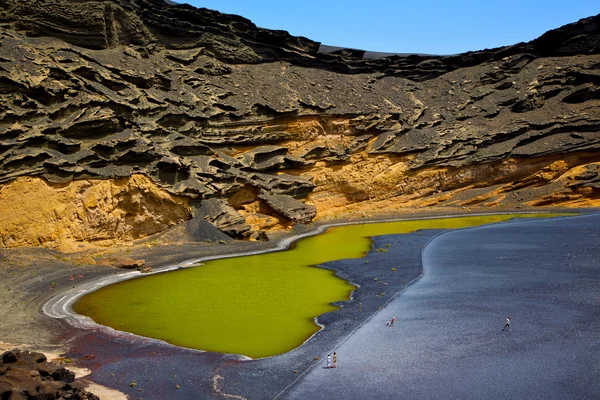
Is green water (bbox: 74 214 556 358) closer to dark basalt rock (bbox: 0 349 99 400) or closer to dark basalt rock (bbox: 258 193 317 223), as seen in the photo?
dark basalt rock (bbox: 0 349 99 400)

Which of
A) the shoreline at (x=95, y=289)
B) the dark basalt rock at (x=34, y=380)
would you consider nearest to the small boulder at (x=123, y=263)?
the shoreline at (x=95, y=289)

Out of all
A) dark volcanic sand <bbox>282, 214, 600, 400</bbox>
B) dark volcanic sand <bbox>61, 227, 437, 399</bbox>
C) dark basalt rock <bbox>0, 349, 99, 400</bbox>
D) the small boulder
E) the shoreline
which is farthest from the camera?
the small boulder

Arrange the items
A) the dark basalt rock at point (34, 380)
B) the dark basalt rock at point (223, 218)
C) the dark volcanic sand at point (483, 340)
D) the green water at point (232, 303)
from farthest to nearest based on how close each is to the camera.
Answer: the dark basalt rock at point (223, 218), the green water at point (232, 303), the dark volcanic sand at point (483, 340), the dark basalt rock at point (34, 380)

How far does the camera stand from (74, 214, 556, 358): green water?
1712 centimetres

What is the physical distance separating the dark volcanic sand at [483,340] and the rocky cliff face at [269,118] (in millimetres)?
19514

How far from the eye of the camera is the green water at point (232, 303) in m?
17.1

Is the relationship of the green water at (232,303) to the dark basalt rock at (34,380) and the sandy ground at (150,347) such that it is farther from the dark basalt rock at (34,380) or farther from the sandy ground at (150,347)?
the dark basalt rock at (34,380)

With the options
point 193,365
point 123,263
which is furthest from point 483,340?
point 123,263

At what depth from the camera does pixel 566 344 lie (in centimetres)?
1380

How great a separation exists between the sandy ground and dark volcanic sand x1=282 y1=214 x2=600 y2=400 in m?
0.77

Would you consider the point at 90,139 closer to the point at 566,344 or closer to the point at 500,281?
the point at 500,281

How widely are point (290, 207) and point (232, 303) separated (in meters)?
21.0

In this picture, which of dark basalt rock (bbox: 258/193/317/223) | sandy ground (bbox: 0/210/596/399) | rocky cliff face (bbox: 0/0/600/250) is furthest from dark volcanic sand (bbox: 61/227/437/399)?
dark basalt rock (bbox: 258/193/317/223)

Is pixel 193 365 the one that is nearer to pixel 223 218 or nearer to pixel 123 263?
pixel 123 263
